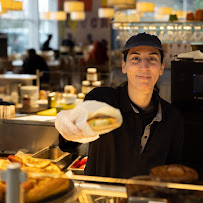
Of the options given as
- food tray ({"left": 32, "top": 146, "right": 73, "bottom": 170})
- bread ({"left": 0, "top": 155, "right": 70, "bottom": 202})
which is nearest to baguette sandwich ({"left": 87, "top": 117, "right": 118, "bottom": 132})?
bread ({"left": 0, "top": 155, "right": 70, "bottom": 202})

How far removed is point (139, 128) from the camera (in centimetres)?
188

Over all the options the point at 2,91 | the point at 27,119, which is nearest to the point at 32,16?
the point at 2,91

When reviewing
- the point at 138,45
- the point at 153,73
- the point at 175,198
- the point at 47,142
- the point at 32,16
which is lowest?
the point at 47,142

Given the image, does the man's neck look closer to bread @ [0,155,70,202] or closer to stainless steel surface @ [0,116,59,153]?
bread @ [0,155,70,202]

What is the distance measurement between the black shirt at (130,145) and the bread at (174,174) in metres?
0.53

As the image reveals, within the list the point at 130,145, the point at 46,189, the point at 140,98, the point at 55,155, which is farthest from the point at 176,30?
the point at 46,189

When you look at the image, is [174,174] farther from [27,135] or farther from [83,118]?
[27,135]

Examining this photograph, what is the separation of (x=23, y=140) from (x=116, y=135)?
4.80 feet

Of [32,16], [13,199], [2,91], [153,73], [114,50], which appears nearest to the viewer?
[13,199]

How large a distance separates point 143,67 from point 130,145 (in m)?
0.39

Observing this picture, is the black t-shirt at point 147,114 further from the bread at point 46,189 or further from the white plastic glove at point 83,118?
the bread at point 46,189

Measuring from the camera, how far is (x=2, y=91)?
227 inches

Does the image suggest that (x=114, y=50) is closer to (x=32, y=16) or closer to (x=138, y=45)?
(x=138, y=45)

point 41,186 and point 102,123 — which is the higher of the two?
point 102,123
